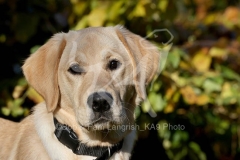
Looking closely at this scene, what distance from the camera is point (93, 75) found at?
394 cm

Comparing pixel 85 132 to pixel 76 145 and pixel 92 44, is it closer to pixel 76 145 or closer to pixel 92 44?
pixel 76 145

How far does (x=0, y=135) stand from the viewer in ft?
14.2

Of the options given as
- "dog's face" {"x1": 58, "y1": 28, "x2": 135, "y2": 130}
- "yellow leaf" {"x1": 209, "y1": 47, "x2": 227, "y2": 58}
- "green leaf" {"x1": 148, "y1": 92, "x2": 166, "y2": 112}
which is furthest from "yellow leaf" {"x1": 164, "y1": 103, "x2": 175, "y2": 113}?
"dog's face" {"x1": 58, "y1": 28, "x2": 135, "y2": 130}

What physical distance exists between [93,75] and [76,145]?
0.49 meters

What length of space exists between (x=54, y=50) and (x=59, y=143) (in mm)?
651

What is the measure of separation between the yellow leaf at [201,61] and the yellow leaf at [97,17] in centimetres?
109

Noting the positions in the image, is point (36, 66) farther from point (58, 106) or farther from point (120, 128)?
point (120, 128)

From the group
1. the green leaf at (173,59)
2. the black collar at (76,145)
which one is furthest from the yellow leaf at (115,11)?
the black collar at (76,145)

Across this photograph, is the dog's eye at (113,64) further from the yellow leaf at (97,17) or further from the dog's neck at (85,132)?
the yellow leaf at (97,17)

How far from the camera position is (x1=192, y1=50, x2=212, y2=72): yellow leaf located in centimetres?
591

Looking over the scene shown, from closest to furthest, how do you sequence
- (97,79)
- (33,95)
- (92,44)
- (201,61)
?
(97,79) < (92,44) < (33,95) < (201,61)

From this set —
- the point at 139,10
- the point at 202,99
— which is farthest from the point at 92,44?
the point at 202,99

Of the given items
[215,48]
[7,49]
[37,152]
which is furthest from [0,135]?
[215,48]

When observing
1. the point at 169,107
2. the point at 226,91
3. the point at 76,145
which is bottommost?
the point at 226,91
